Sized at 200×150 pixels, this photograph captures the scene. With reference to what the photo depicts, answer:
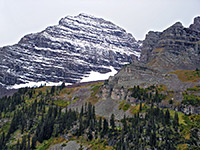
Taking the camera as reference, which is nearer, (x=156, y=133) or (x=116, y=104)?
(x=156, y=133)

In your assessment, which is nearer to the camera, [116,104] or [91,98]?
[116,104]

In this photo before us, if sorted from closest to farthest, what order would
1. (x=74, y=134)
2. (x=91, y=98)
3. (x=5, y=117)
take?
(x=74, y=134) → (x=5, y=117) → (x=91, y=98)

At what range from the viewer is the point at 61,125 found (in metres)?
112

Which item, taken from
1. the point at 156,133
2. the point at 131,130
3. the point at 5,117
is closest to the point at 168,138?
the point at 156,133

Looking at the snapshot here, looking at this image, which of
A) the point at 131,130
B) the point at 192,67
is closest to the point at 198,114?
the point at 131,130

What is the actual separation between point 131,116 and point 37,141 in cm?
5507

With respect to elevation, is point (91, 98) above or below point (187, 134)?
above

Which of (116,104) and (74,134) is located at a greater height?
(116,104)

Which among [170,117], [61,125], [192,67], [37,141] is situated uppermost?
[192,67]

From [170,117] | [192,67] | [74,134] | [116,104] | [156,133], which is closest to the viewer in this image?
[156,133]

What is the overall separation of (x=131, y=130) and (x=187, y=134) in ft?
77.1

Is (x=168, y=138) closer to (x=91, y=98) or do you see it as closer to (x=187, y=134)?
(x=187, y=134)

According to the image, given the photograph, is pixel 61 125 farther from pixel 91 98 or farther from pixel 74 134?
pixel 91 98

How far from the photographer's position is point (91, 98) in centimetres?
15800
